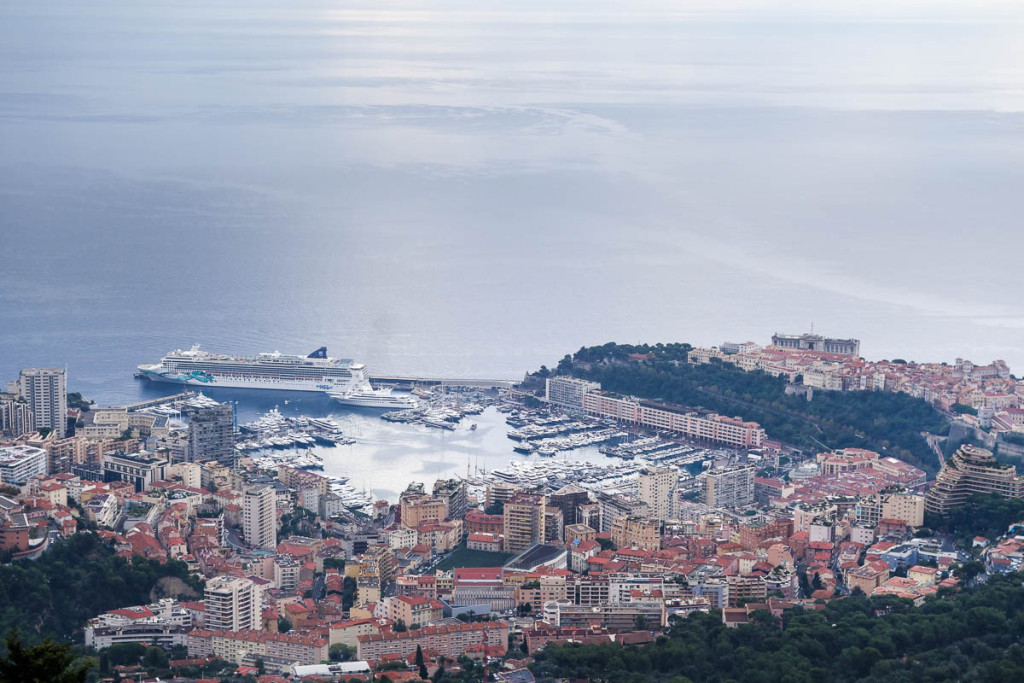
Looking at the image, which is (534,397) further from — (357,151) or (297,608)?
(357,151)

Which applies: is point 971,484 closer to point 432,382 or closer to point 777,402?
point 777,402

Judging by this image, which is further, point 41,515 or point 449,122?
point 449,122

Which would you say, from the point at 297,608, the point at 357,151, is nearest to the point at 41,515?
the point at 297,608

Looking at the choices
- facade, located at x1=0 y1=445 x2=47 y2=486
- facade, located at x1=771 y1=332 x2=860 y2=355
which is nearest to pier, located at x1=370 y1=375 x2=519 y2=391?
facade, located at x1=771 y1=332 x2=860 y2=355

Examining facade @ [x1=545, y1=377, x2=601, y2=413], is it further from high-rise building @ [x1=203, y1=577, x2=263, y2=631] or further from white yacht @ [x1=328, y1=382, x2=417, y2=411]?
high-rise building @ [x1=203, y1=577, x2=263, y2=631]

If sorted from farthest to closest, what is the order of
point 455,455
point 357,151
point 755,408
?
point 357,151, point 755,408, point 455,455

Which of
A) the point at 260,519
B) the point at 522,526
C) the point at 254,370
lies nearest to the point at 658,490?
the point at 522,526
